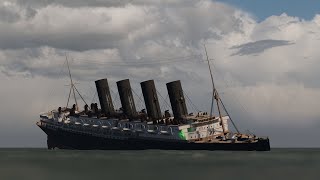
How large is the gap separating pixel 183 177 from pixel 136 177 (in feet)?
19.0

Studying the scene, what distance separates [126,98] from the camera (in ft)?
411

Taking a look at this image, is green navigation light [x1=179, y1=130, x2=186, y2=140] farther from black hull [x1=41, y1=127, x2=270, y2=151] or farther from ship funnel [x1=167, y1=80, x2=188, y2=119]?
ship funnel [x1=167, y1=80, x2=188, y2=119]

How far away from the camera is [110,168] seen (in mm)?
75688

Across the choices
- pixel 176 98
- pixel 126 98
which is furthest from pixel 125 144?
pixel 176 98

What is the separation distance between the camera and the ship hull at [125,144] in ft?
332

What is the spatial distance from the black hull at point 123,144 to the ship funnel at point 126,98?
8.13m

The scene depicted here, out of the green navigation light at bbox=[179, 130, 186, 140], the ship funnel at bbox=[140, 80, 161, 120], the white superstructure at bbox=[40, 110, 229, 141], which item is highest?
the ship funnel at bbox=[140, 80, 161, 120]

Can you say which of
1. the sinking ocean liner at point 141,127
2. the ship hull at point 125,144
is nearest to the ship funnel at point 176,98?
the sinking ocean liner at point 141,127

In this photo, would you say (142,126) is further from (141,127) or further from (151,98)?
(151,98)

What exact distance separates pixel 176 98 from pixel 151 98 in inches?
289

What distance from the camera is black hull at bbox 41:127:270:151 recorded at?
101m

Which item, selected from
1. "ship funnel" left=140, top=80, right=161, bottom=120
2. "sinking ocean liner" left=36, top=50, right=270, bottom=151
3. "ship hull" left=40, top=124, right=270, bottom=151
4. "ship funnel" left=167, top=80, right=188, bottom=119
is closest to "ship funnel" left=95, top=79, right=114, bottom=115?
"sinking ocean liner" left=36, top=50, right=270, bottom=151

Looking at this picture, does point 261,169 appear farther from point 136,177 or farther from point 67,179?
point 67,179

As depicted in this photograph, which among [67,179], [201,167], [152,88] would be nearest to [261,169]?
[201,167]
